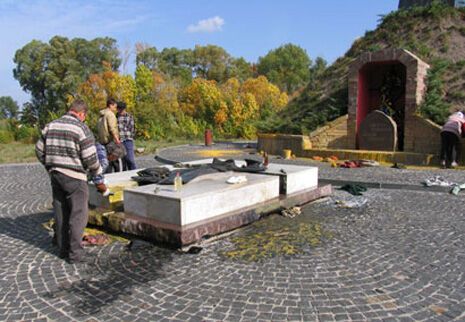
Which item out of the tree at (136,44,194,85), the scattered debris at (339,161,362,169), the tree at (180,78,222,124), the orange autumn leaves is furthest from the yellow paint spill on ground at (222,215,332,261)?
the tree at (136,44,194,85)

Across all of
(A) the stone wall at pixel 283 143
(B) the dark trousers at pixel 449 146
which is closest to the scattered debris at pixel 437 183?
(B) the dark trousers at pixel 449 146

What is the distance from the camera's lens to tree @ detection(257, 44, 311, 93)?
71812 millimetres

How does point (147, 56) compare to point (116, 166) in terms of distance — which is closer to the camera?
point (116, 166)

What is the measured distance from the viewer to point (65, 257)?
4.71 meters

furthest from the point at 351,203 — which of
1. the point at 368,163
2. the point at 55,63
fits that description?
the point at 55,63

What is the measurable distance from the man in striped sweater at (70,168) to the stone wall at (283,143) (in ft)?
36.5

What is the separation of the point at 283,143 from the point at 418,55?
23.2 feet

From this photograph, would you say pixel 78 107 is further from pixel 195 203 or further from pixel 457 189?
pixel 457 189

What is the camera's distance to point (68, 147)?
176 inches

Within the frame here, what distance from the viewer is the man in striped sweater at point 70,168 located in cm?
446

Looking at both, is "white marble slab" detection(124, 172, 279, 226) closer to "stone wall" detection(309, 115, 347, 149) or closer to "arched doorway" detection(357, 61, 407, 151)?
"stone wall" detection(309, 115, 347, 149)

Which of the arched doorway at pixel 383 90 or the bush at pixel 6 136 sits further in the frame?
the bush at pixel 6 136

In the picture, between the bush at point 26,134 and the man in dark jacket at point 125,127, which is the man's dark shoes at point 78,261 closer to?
the man in dark jacket at point 125,127

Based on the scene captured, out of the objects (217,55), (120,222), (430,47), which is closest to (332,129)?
(430,47)
